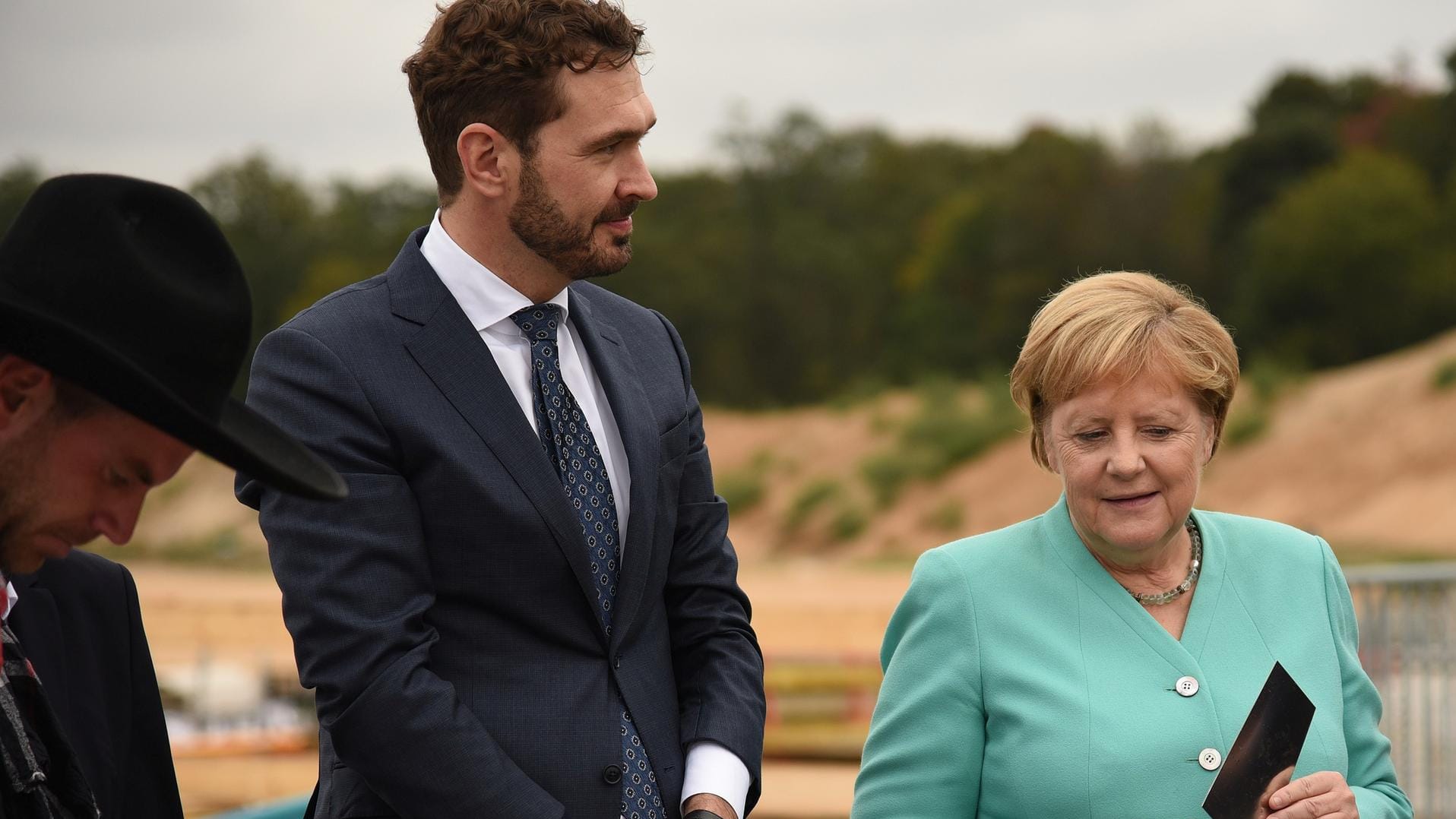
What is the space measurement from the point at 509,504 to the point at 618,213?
0.55 meters

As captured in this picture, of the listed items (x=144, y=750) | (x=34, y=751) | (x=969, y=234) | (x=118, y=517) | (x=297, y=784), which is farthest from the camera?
(x=969, y=234)

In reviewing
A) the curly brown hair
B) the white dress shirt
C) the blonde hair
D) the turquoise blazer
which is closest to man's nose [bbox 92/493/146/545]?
the white dress shirt

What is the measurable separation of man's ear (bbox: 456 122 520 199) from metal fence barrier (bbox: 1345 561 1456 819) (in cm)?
509

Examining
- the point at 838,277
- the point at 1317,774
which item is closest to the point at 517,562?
the point at 1317,774

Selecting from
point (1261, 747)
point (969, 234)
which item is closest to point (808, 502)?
point (969, 234)

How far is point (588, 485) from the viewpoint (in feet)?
9.26

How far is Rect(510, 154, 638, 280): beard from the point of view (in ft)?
9.15

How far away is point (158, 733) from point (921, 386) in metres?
44.6

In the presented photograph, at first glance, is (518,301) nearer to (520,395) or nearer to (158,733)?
(520,395)

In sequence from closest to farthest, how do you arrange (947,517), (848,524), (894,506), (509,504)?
(509,504) → (947,517) → (848,524) → (894,506)

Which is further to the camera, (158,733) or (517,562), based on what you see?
(517,562)

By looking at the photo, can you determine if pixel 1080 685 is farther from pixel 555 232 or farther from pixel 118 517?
pixel 118 517

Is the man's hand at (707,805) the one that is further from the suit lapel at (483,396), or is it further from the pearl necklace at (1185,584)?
the pearl necklace at (1185,584)

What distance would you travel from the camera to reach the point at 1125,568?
10.1ft
